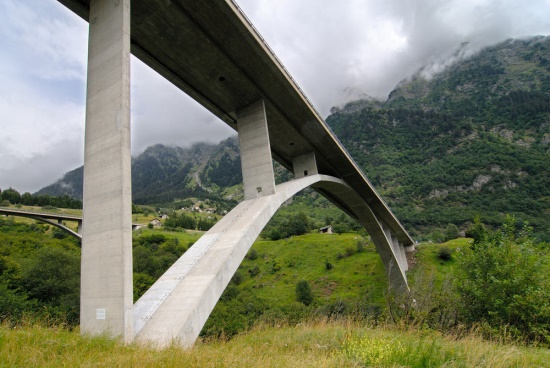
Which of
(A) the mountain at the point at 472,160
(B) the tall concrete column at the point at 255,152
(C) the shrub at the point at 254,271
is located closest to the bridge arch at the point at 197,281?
(B) the tall concrete column at the point at 255,152

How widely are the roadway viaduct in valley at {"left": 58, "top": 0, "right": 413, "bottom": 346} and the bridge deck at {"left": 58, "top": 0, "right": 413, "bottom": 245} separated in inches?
1.5

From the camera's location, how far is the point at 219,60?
41.7ft

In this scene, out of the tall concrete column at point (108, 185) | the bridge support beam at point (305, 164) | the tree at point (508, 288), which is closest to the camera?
the tall concrete column at point (108, 185)

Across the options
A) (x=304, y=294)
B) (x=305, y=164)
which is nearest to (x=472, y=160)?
(x=304, y=294)

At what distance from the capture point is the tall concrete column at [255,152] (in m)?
13.9

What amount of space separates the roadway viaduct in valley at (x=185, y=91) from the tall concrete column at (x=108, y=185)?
0.08 feet

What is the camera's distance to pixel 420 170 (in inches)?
6284

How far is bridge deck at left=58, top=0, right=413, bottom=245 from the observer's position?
A: 1062cm

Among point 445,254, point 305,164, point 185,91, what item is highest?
point 185,91

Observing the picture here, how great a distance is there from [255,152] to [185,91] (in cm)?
412

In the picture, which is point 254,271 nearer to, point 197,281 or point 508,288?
point 508,288

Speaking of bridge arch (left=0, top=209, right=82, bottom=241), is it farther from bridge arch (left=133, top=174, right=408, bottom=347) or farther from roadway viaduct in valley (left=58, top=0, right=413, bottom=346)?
bridge arch (left=133, top=174, right=408, bottom=347)

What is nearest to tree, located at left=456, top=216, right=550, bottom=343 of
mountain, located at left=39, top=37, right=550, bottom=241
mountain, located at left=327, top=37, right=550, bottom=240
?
mountain, located at left=327, top=37, right=550, bottom=240

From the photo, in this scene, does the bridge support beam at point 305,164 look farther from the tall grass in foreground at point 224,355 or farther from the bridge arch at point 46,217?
the bridge arch at point 46,217
